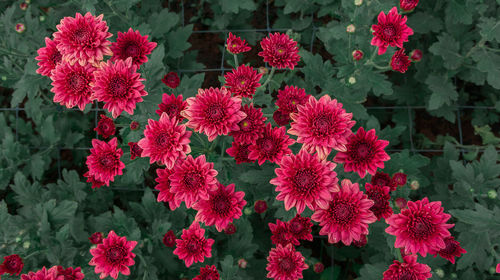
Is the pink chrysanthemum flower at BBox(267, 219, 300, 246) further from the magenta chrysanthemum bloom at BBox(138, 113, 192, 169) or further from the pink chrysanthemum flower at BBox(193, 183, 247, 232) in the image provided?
the magenta chrysanthemum bloom at BBox(138, 113, 192, 169)

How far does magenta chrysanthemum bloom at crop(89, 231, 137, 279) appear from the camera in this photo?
230 cm

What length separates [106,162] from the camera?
2.35 metres

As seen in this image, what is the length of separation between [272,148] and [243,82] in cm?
47

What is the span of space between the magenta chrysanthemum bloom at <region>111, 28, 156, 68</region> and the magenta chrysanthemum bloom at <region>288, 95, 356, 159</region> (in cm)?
109

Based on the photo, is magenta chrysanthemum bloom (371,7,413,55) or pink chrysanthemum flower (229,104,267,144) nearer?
pink chrysanthemum flower (229,104,267,144)

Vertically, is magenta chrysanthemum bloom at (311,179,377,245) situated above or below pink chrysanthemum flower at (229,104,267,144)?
below

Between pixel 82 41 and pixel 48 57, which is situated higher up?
pixel 82 41

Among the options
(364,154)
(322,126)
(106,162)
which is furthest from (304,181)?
(106,162)

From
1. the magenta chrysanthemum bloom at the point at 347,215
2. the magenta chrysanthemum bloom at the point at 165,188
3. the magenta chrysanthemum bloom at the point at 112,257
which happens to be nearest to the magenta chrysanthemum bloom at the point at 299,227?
the magenta chrysanthemum bloom at the point at 347,215

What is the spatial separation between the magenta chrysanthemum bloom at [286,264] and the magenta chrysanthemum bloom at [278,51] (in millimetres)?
1237

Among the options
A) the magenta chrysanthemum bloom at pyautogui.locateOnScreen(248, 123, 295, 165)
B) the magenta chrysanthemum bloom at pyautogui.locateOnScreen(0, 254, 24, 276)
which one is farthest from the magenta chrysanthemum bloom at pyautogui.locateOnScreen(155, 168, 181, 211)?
the magenta chrysanthemum bloom at pyautogui.locateOnScreen(0, 254, 24, 276)

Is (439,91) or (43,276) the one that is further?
(439,91)

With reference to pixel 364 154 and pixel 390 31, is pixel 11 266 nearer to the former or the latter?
pixel 364 154

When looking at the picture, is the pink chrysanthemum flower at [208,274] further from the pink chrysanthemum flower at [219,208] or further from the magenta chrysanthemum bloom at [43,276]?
the magenta chrysanthemum bloom at [43,276]
